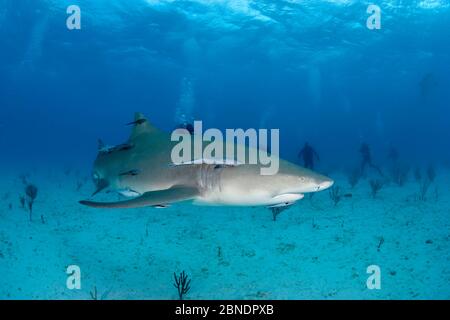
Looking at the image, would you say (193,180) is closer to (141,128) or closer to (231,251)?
(141,128)

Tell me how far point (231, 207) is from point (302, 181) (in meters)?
7.16

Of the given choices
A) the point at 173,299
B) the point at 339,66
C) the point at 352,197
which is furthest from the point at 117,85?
the point at 173,299

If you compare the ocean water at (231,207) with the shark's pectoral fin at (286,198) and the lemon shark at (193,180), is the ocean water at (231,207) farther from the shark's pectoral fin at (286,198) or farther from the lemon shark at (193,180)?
the shark's pectoral fin at (286,198)

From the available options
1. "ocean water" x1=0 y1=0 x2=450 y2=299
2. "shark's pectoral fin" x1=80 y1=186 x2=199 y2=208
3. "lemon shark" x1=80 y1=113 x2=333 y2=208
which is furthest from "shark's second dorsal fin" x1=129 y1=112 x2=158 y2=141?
"ocean water" x1=0 y1=0 x2=450 y2=299

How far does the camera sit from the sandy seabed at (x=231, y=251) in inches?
229

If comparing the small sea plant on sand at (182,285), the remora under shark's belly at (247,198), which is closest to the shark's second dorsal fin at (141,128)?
the remora under shark's belly at (247,198)

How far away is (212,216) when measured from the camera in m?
9.85

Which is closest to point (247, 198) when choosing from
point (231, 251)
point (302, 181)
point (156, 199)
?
point (302, 181)

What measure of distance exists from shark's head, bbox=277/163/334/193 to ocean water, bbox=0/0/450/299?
2.66m

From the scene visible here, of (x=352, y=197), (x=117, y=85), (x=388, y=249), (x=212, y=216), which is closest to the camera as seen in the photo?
(x=388, y=249)

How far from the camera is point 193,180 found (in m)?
4.38
